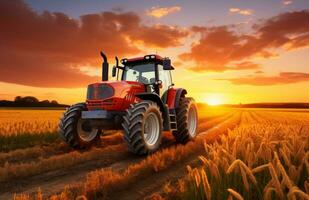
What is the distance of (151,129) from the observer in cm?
968

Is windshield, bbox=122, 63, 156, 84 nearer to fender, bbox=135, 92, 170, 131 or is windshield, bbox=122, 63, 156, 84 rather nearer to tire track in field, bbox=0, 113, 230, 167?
fender, bbox=135, 92, 170, 131

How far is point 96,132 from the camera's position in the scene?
1120 cm

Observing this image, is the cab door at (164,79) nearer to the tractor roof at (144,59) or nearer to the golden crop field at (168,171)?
the tractor roof at (144,59)

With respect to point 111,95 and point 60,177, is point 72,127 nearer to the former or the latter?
point 111,95

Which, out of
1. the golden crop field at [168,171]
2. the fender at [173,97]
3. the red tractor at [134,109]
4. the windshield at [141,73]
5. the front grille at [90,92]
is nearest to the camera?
the golden crop field at [168,171]

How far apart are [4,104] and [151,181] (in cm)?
6258

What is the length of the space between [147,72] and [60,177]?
16.6 feet

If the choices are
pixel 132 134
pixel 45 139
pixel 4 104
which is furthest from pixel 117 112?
pixel 4 104

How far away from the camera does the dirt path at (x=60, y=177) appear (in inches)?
237

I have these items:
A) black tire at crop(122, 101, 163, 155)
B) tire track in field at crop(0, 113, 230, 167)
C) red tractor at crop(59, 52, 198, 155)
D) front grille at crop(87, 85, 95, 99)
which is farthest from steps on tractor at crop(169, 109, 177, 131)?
front grille at crop(87, 85, 95, 99)

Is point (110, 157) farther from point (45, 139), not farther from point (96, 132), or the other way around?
point (45, 139)

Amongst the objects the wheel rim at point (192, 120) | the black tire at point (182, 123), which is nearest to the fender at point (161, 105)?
the black tire at point (182, 123)

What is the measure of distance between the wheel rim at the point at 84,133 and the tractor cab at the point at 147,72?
1.90 metres

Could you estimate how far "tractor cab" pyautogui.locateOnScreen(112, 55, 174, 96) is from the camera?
1077 cm
